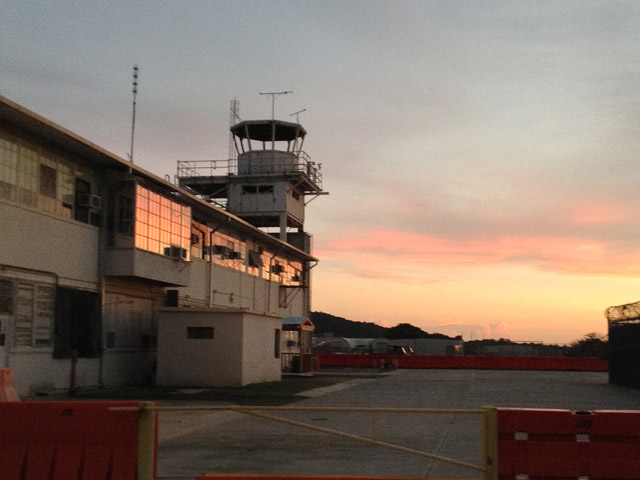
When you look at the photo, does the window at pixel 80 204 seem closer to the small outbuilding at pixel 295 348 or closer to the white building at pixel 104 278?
the white building at pixel 104 278

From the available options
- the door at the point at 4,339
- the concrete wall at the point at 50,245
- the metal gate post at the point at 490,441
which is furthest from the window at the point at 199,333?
the metal gate post at the point at 490,441

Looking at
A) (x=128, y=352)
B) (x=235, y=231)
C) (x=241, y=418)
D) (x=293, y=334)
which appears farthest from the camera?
(x=293, y=334)

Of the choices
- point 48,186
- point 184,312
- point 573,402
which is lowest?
point 573,402

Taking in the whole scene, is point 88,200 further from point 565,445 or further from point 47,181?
point 565,445

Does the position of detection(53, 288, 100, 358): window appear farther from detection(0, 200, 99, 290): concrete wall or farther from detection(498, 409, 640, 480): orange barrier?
detection(498, 409, 640, 480): orange barrier

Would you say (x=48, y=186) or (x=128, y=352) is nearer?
(x=48, y=186)

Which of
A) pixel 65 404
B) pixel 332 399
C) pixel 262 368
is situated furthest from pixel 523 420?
pixel 262 368

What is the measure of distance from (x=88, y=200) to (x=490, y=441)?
2162 centimetres

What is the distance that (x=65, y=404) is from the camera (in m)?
9.32

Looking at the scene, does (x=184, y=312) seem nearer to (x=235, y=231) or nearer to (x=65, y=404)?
(x=235, y=231)

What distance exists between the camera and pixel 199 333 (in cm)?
3128

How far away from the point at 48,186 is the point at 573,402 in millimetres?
18703

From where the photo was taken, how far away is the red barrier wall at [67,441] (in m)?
9.10

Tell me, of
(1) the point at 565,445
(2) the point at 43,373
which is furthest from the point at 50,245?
(1) the point at 565,445
